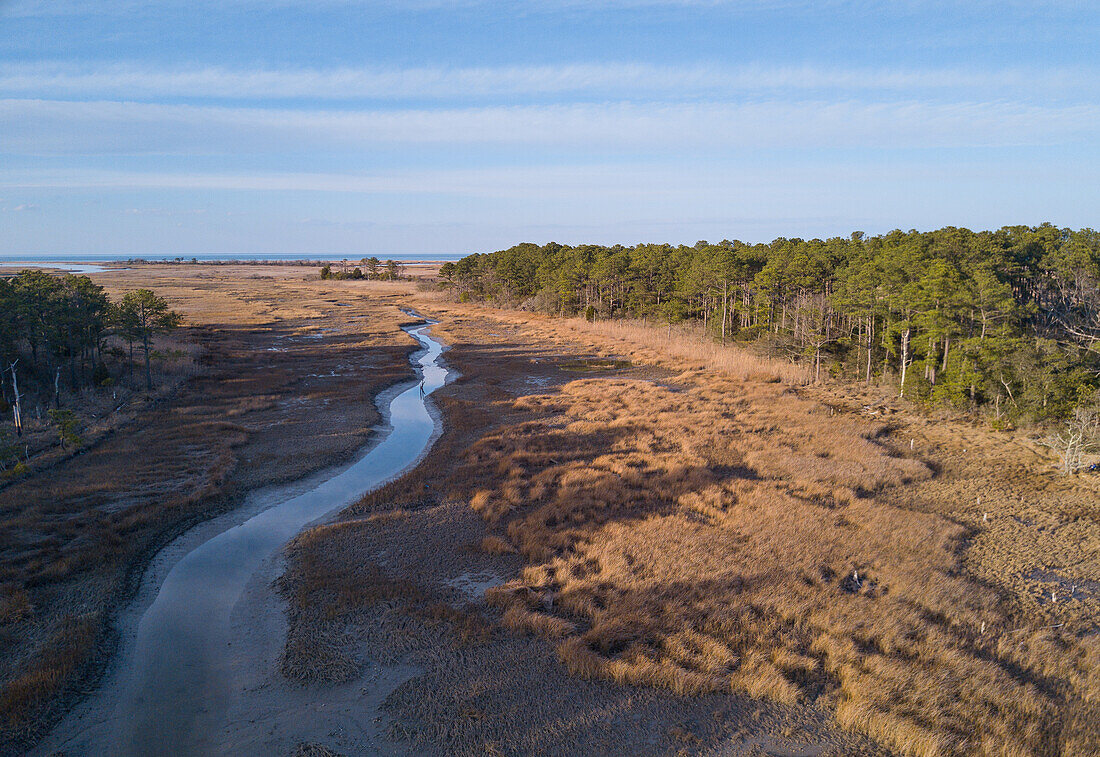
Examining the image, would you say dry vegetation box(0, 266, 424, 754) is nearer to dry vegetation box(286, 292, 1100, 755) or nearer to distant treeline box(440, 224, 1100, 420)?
dry vegetation box(286, 292, 1100, 755)

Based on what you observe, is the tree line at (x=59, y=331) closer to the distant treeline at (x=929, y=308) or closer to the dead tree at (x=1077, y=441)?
the distant treeline at (x=929, y=308)

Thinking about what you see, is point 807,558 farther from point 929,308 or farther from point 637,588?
point 929,308

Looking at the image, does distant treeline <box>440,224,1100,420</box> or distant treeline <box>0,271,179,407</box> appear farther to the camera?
distant treeline <box>0,271,179,407</box>

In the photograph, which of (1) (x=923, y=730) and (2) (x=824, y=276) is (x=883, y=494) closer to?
(1) (x=923, y=730)

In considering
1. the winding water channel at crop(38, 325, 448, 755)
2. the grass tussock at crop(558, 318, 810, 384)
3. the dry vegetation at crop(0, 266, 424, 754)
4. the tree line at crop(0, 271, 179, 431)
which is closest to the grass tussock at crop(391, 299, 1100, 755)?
the winding water channel at crop(38, 325, 448, 755)

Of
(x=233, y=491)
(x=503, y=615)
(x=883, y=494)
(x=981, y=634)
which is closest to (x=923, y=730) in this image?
(x=981, y=634)

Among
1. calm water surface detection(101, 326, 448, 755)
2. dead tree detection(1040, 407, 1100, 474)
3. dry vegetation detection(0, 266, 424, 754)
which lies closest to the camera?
calm water surface detection(101, 326, 448, 755)
